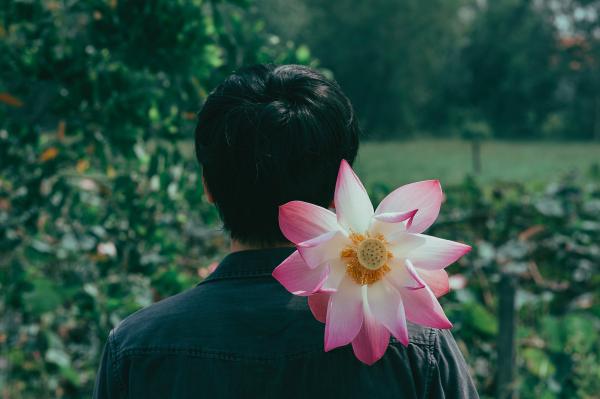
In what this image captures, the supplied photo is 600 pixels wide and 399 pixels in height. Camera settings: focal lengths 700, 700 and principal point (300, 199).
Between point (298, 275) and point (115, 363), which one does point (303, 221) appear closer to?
point (298, 275)

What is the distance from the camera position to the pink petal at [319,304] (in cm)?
80

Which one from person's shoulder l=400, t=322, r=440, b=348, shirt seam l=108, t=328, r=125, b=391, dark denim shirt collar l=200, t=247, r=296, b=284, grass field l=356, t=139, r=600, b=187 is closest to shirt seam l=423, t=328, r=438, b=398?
person's shoulder l=400, t=322, r=440, b=348

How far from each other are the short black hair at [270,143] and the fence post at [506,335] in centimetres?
126

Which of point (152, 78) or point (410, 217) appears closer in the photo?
point (410, 217)

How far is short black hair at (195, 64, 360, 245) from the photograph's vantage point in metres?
0.85

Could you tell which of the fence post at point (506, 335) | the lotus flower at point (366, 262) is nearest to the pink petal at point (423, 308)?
the lotus flower at point (366, 262)

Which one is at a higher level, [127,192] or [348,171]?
[348,171]

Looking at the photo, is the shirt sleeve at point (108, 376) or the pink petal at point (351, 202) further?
the shirt sleeve at point (108, 376)

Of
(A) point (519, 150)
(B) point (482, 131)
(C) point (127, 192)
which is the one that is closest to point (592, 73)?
(A) point (519, 150)

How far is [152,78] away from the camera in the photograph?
177cm

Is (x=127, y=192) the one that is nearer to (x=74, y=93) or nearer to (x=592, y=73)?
(x=74, y=93)

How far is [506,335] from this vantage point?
2.01m

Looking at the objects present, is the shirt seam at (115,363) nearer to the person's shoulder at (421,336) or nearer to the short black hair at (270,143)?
the short black hair at (270,143)

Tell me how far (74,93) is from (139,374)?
1.04 metres
